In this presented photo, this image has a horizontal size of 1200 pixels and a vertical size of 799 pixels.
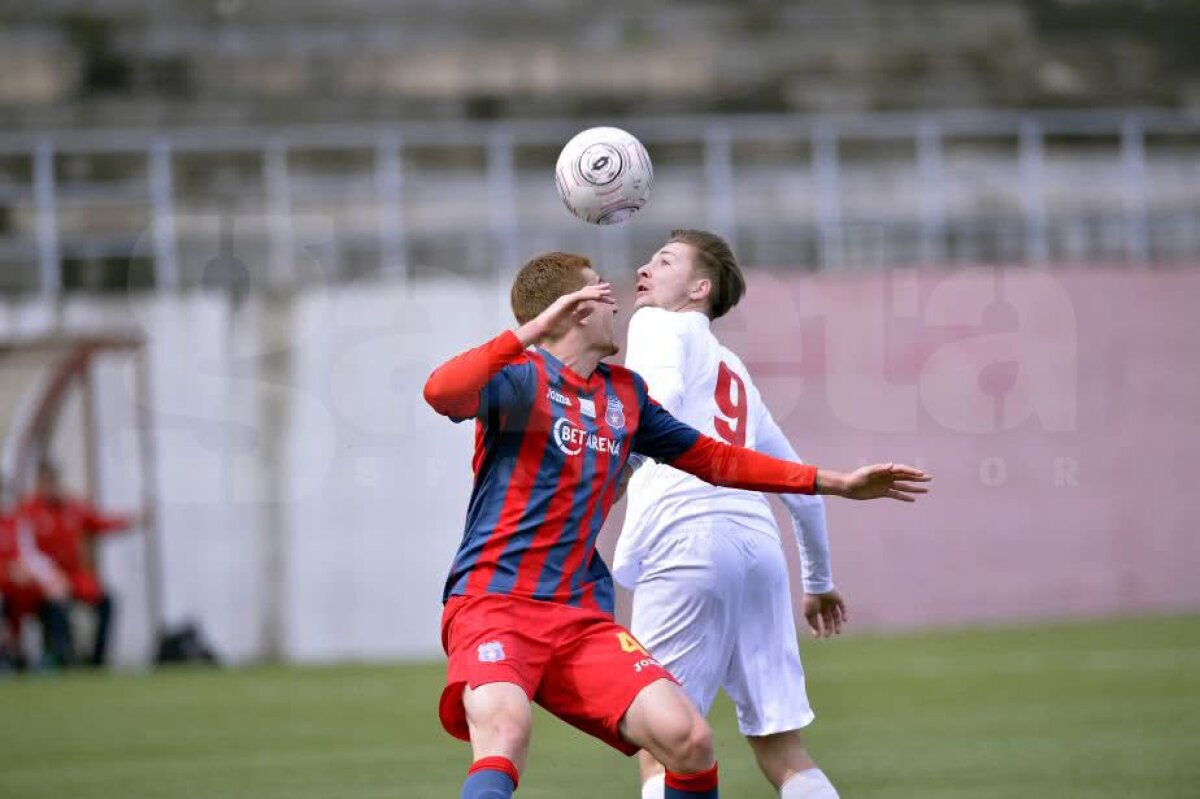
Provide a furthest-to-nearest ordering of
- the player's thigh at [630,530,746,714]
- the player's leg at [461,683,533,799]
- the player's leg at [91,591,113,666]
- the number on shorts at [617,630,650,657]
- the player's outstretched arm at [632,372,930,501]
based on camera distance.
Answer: the player's leg at [91,591,113,666] → the player's thigh at [630,530,746,714] → the player's outstretched arm at [632,372,930,501] → the number on shorts at [617,630,650,657] → the player's leg at [461,683,533,799]

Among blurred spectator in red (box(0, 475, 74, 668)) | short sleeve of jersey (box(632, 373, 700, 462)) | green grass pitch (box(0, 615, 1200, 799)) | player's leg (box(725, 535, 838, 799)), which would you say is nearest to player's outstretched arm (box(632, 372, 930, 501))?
short sleeve of jersey (box(632, 373, 700, 462))

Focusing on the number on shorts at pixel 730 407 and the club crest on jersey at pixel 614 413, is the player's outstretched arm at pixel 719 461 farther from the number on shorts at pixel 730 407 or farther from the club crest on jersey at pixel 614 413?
the number on shorts at pixel 730 407

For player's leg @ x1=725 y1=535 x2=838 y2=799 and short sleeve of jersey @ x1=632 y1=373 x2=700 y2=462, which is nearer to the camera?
short sleeve of jersey @ x1=632 y1=373 x2=700 y2=462

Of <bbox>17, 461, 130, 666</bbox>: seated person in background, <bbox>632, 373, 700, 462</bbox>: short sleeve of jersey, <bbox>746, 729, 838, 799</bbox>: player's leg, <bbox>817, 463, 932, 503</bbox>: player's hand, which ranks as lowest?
<bbox>17, 461, 130, 666</bbox>: seated person in background

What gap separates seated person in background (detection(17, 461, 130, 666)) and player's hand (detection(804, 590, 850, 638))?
10180mm

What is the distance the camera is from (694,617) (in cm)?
550

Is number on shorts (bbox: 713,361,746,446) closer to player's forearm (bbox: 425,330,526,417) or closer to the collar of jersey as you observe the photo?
the collar of jersey

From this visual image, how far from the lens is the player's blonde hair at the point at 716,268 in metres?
5.77

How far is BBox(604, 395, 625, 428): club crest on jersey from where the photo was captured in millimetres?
5051

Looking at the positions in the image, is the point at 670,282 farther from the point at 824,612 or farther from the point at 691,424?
the point at 824,612

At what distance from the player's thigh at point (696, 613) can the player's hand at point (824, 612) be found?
1.38 ft

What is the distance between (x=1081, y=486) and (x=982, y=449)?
927mm

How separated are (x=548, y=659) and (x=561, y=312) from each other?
89 centimetres

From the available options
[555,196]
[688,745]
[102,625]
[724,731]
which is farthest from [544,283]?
[555,196]
